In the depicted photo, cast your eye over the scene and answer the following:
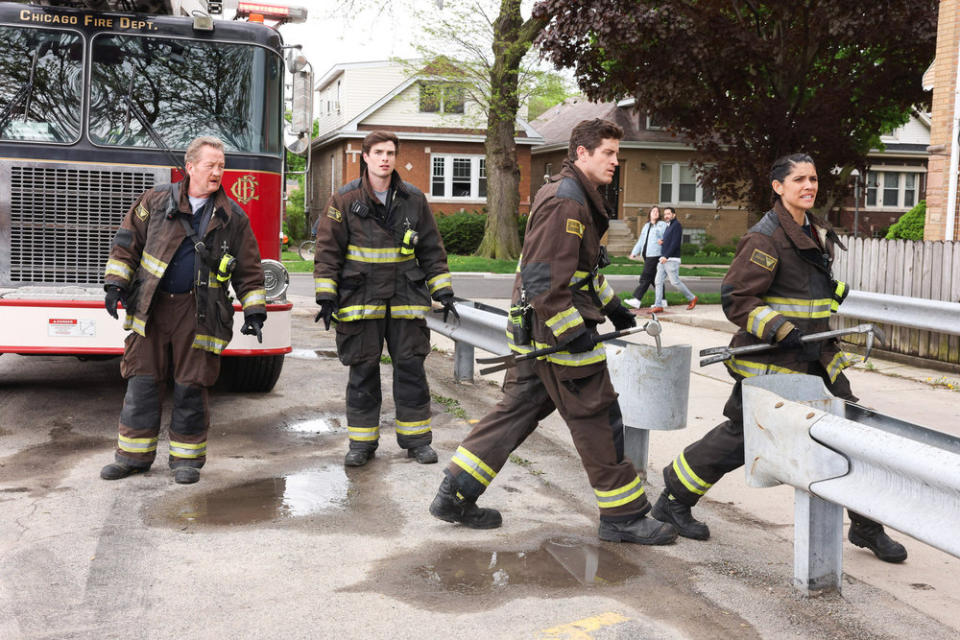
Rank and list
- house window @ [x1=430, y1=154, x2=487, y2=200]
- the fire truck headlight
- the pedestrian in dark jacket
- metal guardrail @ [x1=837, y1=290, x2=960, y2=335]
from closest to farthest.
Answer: the fire truck headlight → metal guardrail @ [x1=837, y1=290, x2=960, y2=335] → the pedestrian in dark jacket → house window @ [x1=430, y1=154, x2=487, y2=200]

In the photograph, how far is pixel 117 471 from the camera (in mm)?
5762

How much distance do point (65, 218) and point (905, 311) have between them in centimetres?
720

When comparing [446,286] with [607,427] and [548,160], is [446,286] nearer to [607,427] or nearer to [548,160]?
[607,427]

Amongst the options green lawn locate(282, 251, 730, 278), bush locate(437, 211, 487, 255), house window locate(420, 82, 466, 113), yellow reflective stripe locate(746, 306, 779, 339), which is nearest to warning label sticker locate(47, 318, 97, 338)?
yellow reflective stripe locate(746, 306, 779, 339)

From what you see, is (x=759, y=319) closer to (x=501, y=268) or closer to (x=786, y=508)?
(x=786, y=508)

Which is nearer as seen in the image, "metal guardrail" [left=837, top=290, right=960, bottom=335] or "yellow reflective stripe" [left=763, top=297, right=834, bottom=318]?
"yellow reflective stripe" [left=763, top=297, right=834, bottom=318]

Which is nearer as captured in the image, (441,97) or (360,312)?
(360,312)

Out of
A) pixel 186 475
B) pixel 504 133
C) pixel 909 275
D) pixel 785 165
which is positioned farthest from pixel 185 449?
pixel 504 133

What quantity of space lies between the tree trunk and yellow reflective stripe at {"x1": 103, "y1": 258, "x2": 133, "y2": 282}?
2335 centimetres

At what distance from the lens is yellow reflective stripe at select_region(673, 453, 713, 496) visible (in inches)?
187

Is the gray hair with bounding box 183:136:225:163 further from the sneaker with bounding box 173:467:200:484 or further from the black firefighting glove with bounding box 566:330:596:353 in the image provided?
the black firefighting glove with bounding box 566:330:596:353

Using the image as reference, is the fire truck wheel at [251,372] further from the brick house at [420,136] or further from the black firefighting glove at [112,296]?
the brick house at [420,136]

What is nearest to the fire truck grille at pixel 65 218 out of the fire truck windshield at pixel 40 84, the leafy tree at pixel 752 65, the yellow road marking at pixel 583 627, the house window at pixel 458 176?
the fire truck windshield at pixel 40 84

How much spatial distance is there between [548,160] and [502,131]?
11798mm
